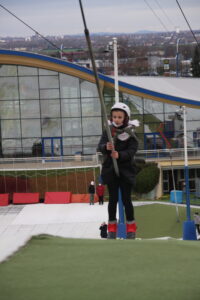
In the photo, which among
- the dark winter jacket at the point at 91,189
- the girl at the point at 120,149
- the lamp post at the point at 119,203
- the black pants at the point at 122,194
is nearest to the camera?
the girl at the point at 120,149

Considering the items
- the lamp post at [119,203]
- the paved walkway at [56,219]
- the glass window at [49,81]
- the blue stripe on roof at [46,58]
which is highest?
the blue stripe on roof at [46,58]

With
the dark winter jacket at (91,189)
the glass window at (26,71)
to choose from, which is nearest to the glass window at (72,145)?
the glass window at (26,71)

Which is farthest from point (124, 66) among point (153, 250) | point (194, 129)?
point (153, 250)

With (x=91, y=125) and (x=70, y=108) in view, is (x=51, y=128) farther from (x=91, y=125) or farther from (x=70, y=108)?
(x=91, y=125)

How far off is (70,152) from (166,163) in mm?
6513

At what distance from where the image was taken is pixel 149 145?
142 ft

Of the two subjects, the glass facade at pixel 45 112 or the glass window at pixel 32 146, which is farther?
the glass window at pixel 32 146

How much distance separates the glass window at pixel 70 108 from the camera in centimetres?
4281

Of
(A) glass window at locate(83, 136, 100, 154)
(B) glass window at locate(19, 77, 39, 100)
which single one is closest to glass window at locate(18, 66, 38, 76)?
(B) glass window at locate(19, 77, 39, 100)

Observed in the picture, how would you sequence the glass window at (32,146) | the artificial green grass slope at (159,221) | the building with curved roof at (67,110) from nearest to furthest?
the artificial green grass slope at (159,221) → the building with curved roof at (67,110) → the glass window at (32,146)

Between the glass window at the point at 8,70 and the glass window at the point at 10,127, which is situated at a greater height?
the glass window at the point at 8,70

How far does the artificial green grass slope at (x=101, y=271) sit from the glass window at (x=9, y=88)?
37076 mm

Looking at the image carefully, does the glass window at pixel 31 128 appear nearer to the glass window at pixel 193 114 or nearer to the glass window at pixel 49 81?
the glass window at pixel 49 81

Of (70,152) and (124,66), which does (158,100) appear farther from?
(124,66)
